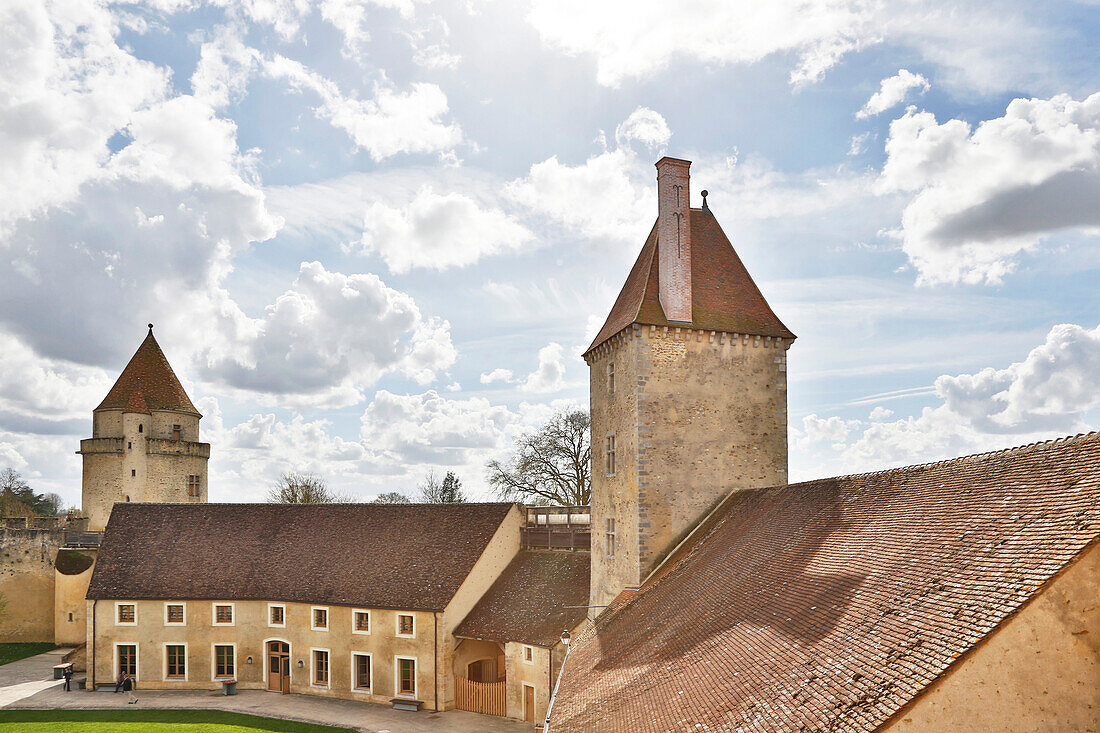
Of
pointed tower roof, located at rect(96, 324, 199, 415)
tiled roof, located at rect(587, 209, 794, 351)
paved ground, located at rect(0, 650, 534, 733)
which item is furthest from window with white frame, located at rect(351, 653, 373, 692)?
pointed tower roof, located at rect(96, 324, 199, 415)

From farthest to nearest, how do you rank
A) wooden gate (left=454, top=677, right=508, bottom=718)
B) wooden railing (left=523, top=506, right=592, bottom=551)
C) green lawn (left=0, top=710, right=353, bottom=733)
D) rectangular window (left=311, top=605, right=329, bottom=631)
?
wooden railing (left=523, top=506, right=592, bottom=551) → rectangular window (left=311, top=605, right=329, bottom=631) → wooden gate (left=454, top=677, right=508, bottom=718) → green lawn (left=0, top=710, right=353, bottom=733)

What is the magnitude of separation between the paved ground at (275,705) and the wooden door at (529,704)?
13.7 inches

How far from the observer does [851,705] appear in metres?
8.27

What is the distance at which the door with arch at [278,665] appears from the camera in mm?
33500

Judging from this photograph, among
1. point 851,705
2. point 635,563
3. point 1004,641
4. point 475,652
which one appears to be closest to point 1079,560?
point 1004,641

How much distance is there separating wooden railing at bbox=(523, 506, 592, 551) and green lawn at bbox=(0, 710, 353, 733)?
11.1 meters

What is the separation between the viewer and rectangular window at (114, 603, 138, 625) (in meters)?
34.4

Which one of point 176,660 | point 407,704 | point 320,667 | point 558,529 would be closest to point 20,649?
point 176,660

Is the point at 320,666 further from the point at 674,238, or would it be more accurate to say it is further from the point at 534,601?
the point at 674,238

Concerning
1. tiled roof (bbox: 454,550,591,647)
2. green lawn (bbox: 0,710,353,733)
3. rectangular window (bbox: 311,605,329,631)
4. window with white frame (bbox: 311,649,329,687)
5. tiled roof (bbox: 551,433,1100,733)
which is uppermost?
tiled roof (bbox: 551,433,1100,733)

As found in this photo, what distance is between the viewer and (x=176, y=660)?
112 ft

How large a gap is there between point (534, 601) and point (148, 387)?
3201 centimetres

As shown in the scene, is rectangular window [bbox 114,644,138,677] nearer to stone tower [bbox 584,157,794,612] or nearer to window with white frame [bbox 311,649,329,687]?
window with white frame [bbox 311,649,329,687]

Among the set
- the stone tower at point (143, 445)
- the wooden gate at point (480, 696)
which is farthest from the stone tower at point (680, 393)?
the stone tower at point (143, 445)
